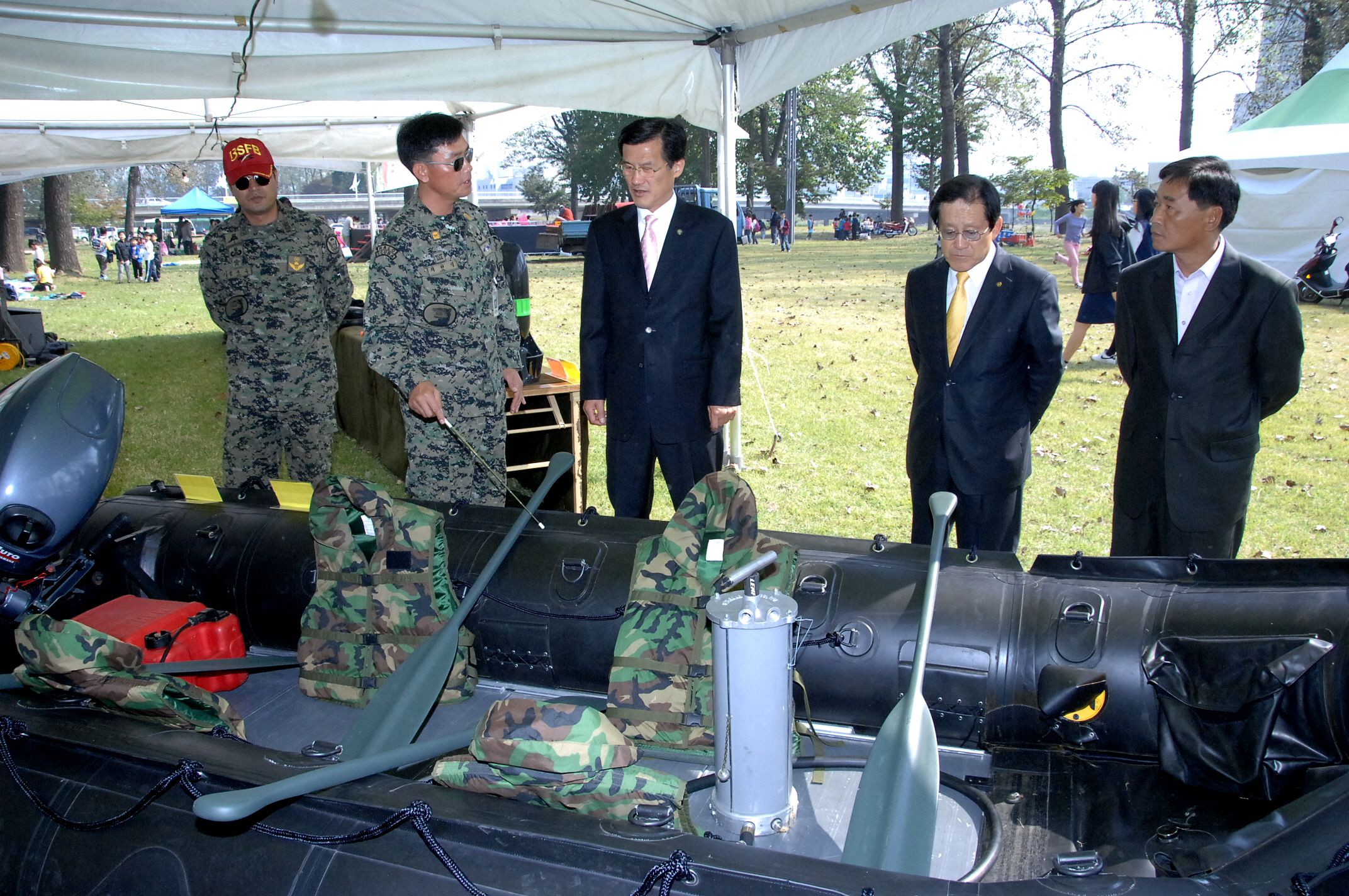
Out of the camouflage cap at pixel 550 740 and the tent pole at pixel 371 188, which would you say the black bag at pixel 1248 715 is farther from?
the tent pole at pixel 371 188

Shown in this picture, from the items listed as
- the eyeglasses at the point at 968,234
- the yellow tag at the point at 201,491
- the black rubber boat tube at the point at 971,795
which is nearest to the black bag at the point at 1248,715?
the black rubber boat tube at the point at 971,795

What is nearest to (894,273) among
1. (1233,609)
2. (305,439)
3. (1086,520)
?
(1086,520)

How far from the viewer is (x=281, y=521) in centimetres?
283

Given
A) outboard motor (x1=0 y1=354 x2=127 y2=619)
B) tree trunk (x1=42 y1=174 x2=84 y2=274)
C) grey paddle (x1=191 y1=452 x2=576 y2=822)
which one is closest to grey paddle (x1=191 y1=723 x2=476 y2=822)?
grey paddle (x1=191 y1=452 x2=576 y2=822)

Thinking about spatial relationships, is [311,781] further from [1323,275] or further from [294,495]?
[1323,275]

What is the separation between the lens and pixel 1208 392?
8.20ft

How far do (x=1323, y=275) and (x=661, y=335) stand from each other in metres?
10.8

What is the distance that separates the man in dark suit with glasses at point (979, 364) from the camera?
2570 mm

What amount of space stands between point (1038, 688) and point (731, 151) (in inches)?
111

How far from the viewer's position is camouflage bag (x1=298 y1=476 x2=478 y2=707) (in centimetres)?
245

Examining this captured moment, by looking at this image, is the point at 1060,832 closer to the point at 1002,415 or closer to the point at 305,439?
the point at 1002,415

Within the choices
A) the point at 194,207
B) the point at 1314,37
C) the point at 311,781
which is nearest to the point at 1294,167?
the point at 1314,37

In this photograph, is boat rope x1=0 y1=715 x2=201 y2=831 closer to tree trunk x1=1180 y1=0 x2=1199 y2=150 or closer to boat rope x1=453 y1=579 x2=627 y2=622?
boat rope x1=453 y1=579 x2=627 y2=622

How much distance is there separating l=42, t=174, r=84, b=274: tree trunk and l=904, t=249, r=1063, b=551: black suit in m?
19.4
